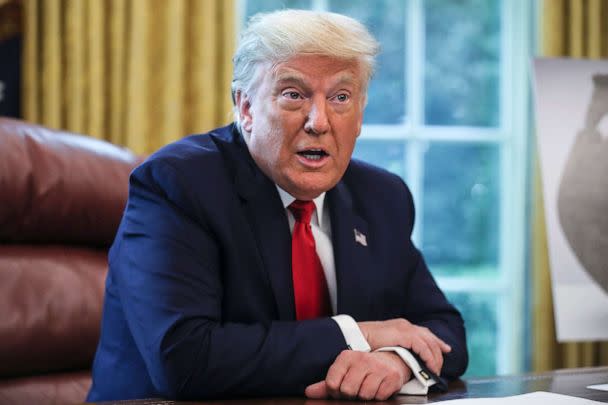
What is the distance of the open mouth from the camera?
5.60ft

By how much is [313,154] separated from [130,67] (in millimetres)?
1572

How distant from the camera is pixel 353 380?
56.4 inches

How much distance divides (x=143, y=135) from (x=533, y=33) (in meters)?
1.96

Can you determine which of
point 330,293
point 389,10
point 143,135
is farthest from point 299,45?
point 389,10

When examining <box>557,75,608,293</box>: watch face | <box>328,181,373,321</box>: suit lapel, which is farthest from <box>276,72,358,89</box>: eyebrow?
<box>557,75,608,293</box>: watch face

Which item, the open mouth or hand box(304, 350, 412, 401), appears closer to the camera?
hand box(304, 350, 412, 401)

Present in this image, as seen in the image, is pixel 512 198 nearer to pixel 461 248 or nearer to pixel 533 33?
pixel 461 248

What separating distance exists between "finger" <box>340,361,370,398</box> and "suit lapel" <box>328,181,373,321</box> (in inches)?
11.7

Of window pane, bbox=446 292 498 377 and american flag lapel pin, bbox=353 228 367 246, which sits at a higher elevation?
american flag lapel pin, bbox=353 228 367 246

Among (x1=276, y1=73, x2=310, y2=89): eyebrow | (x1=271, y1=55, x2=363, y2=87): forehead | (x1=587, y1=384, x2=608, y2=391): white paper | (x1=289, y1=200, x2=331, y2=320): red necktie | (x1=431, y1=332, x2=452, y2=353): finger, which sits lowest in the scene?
(x1=587, y1=384, x2=608, y2=391): white paper

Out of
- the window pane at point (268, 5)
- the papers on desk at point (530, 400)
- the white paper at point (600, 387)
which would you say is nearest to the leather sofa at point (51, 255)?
the papers on desk at point (530, 400)

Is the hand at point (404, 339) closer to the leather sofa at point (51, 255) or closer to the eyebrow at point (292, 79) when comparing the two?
the eyebrow at point (292, 79)

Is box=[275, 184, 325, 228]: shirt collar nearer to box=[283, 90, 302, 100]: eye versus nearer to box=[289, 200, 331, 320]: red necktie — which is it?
box=[289, 200, 331, 320]: red necktie

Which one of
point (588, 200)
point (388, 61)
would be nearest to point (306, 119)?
point (588, 200)
